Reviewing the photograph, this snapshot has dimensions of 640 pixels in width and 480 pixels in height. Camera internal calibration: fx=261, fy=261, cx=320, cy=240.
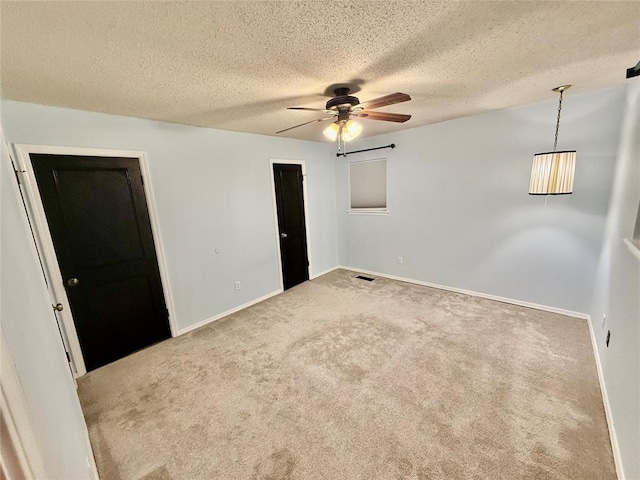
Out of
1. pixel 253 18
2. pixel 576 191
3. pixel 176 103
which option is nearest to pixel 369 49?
pixel 253 18

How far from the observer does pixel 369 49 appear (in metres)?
1.55

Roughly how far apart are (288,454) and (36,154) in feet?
9.78

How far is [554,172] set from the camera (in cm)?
252

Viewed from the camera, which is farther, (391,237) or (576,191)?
(391,237)

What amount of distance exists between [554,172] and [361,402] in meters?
2.76

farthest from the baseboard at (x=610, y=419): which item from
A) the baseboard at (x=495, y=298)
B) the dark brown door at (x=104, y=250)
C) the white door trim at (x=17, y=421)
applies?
the dark brown door at (x=104, y=250)

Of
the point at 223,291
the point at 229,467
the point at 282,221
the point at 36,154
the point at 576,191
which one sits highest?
the point at 36,154

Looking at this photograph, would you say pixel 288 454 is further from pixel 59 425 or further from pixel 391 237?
pixel 391 237

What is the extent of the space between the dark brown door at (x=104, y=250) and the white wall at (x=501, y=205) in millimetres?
3433

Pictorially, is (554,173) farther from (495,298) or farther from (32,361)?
(32,361)

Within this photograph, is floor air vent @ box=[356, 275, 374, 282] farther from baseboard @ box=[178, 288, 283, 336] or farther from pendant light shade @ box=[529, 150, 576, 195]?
pendant light shade @ box=[529, 150, 576, 195]

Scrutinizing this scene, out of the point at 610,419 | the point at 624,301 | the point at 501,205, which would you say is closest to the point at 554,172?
the point at 501,205

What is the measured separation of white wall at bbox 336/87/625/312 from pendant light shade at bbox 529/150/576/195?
0.46 m

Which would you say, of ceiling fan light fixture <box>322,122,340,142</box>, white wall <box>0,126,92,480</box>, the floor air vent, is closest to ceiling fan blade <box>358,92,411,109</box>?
ceiling fan light fixture <box>322,122,340,142</box>
